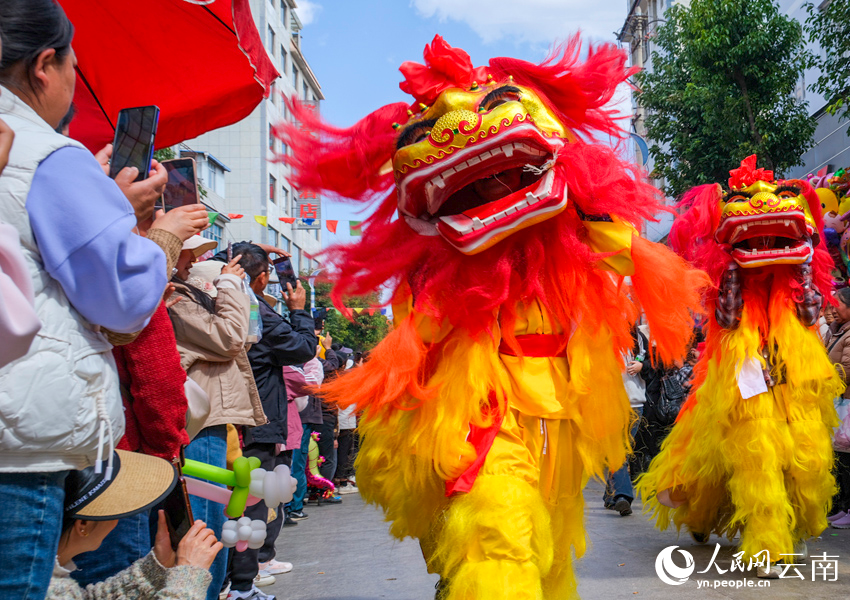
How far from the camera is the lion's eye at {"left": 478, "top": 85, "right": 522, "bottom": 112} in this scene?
2.88 meters

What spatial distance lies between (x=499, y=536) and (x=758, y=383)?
8.98ft

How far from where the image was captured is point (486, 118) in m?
2.81

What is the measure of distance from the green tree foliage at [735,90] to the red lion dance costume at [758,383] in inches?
394

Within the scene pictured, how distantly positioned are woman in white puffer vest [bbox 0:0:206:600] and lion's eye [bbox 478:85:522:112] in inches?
60.1

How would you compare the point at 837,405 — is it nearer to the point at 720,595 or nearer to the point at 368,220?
the point at 720,595

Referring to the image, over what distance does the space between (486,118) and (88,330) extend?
1635 millimetres

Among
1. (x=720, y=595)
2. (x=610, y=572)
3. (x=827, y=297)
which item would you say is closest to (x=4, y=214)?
(x=720, y=595)

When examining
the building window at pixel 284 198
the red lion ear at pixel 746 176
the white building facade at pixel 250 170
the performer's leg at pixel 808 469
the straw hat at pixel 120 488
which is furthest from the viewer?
the building window at pixel 284 198

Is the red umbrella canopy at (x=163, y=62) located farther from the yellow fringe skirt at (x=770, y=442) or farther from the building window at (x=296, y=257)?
the building window at (x=296, y=257)

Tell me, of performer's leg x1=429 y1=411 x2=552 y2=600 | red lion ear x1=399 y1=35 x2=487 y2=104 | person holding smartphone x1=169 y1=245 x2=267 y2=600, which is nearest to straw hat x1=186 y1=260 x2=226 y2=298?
person holding smartphone x1=169 y1=245 x2=267 y2=600

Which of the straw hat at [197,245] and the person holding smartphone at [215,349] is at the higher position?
the straw hat at [197,245]

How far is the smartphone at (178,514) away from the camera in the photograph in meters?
2.22

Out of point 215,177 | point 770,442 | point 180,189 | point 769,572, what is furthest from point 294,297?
point 215,177

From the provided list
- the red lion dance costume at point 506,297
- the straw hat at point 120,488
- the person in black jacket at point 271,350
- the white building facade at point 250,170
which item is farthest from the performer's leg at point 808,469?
the white building facade at point 250,170
